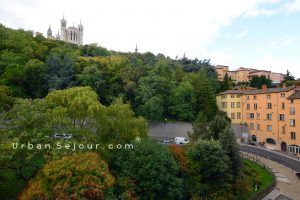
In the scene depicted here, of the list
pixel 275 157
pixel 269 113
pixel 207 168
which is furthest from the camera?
pixel 269 113

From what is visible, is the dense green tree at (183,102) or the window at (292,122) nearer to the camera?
the window at (292,122)

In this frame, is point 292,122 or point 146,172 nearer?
point 146,172

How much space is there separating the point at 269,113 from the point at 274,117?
1.38 meters

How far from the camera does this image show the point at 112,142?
23.4 metres

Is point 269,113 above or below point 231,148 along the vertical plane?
above

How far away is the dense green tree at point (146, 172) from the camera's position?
22.4 m

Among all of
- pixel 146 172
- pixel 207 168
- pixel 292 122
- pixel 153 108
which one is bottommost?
pixel 207 168

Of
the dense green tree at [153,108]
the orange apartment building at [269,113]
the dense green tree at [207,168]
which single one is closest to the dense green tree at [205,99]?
the orange apartment building at [269,113]

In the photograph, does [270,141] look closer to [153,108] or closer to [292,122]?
[292,122]

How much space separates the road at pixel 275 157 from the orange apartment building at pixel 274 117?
10.9 feet

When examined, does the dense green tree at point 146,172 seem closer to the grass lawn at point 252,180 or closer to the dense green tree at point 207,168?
the dense green tree at point 207,168

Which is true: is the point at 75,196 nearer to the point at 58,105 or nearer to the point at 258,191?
the point at 58,105

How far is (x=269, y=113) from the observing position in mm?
54000

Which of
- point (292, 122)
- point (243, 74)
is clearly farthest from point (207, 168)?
point (243, 74)
